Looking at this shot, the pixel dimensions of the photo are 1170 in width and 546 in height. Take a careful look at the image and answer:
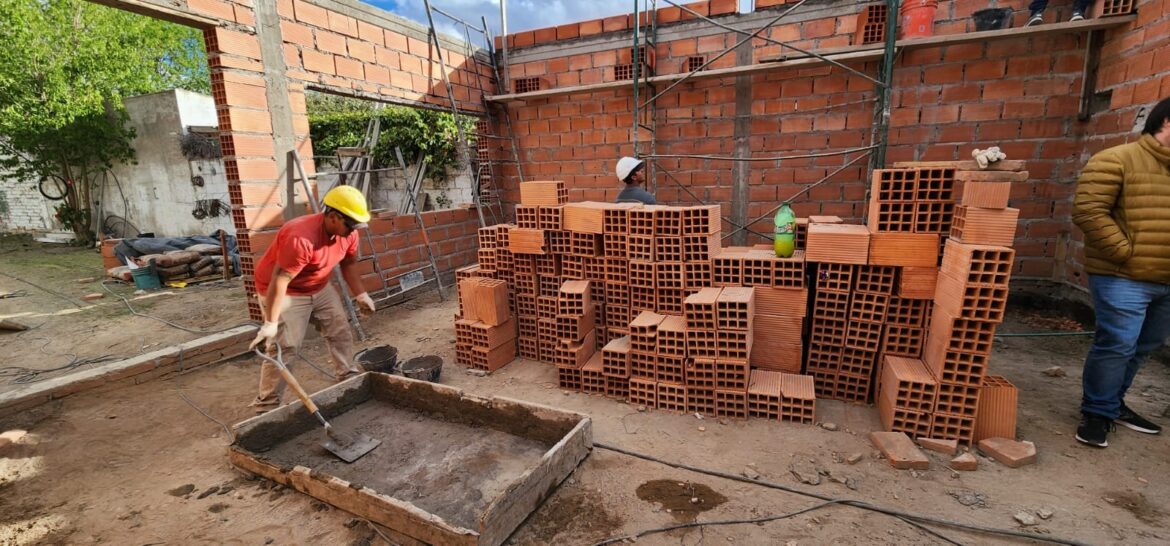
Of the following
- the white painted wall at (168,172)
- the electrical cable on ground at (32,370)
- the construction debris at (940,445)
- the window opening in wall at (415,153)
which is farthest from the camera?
the white painted wall at (168,172)

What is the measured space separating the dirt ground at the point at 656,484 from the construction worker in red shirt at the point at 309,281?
760mm

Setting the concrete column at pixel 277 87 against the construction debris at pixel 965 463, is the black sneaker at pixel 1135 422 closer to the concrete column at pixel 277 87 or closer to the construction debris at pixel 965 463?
the construction debris at pixel 965 463

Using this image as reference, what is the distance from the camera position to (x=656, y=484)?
3.00 m

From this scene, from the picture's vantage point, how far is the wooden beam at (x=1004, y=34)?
4789 millimetres

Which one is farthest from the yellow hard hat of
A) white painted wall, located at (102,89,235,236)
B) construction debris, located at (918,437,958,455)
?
white painted wall, located at (102,89,235,236)

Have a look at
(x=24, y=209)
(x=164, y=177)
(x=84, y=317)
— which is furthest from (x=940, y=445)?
(x=24, y=209)

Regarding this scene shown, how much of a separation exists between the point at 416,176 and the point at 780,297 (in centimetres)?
979

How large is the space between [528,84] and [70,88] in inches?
524

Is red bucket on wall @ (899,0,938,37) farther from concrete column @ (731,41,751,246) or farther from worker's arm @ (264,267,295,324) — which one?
worker's arm @ (264,267,295,324)

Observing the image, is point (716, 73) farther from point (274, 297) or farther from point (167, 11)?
point (167, 11)

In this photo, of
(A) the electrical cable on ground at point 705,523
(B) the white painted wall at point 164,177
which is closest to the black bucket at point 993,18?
(A) the electrical cable on ground at point 705,523

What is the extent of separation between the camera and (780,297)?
396 cm

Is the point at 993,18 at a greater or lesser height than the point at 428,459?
greater

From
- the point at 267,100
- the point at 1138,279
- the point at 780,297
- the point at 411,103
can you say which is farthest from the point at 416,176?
the point at 1138,279
